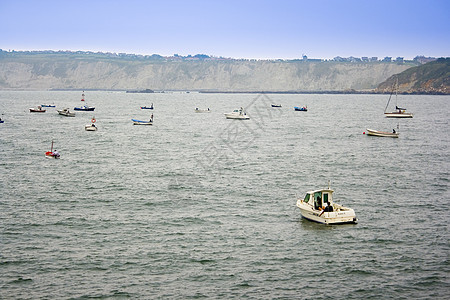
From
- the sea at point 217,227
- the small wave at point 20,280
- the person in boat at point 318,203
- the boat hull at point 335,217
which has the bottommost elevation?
the small wave at point 20,280

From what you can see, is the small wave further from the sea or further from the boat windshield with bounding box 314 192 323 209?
the boat windshield with bounding box 314 192 323 209

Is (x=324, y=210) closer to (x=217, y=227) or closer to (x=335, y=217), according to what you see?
(x=335, y=217)

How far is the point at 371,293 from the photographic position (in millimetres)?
30906

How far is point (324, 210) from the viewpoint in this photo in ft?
141

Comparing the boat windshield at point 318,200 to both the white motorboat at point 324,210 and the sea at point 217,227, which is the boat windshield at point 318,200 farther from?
the sea at point 217,227

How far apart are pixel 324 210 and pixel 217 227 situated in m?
9.02

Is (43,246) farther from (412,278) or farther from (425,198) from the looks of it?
(425,198)

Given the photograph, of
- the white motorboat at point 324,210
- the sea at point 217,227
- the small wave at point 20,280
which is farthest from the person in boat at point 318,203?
the small wave at point 20,280

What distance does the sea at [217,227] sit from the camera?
31.9m


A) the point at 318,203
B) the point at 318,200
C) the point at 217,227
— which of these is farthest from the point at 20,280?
the point at 318,200

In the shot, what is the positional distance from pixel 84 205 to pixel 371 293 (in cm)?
2798

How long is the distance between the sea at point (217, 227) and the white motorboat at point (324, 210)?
0.71m

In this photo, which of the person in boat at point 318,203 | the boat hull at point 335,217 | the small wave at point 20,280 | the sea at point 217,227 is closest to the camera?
the small wave at point 20,280

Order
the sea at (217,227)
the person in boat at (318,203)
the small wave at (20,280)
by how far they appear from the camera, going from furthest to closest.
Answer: the person in boat at (318,203)
the sea at (217,227)
the small wave at (20,280)
